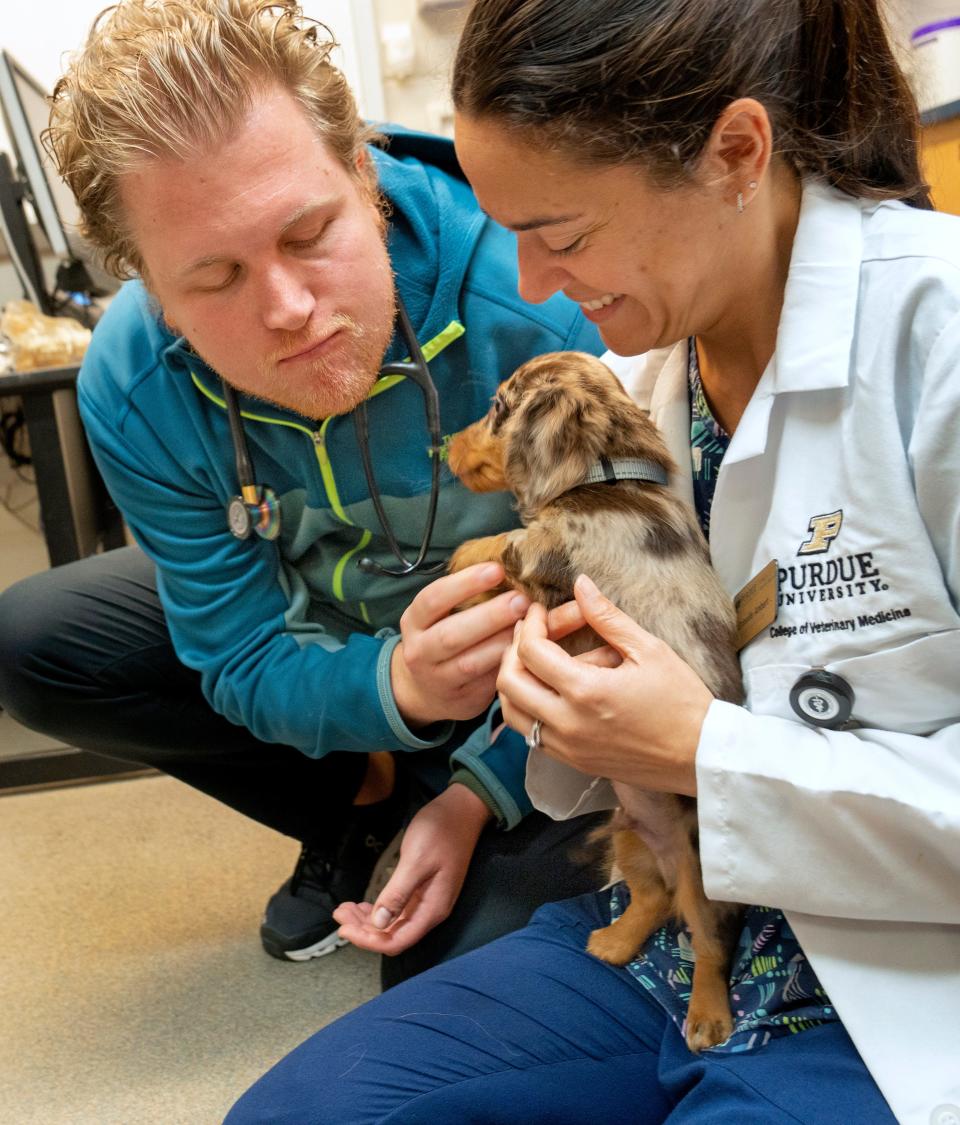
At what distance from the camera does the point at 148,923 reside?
6.64 feet

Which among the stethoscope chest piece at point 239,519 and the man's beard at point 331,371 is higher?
the man's beard at point 331,371

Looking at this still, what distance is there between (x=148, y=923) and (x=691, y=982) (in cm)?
126

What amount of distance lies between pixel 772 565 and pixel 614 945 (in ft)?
1.68

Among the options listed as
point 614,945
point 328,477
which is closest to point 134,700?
point 328,477

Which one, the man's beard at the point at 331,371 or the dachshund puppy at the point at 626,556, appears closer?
the dachshund puppy at the point at 626,556

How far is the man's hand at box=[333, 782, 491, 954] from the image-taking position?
1.50 meters

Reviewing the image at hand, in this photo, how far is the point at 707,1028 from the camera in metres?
1.08

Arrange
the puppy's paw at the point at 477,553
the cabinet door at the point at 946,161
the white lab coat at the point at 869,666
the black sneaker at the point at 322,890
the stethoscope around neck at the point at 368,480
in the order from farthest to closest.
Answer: the black sneaker at the point at 322,890, the cabinet door at the point at 946,161, the stethoscope around neck at the point at 368,480, the puppy's paw at the point at 477,553, the white lab coat at the point at 869,666

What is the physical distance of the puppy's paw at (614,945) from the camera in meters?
1.22

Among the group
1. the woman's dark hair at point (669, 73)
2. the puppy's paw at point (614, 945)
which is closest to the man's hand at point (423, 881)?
the puppy's paw at point (614, 945)

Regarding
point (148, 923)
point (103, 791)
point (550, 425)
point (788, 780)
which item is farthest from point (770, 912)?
point (103, 791)

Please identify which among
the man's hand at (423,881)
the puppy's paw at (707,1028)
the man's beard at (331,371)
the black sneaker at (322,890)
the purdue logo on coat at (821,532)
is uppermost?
the man's beard at (331,371)

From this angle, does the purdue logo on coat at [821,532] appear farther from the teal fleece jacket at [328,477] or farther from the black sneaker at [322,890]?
the black sneaker at [322,890]

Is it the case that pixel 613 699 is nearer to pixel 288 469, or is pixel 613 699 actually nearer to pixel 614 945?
pixel 614 945
